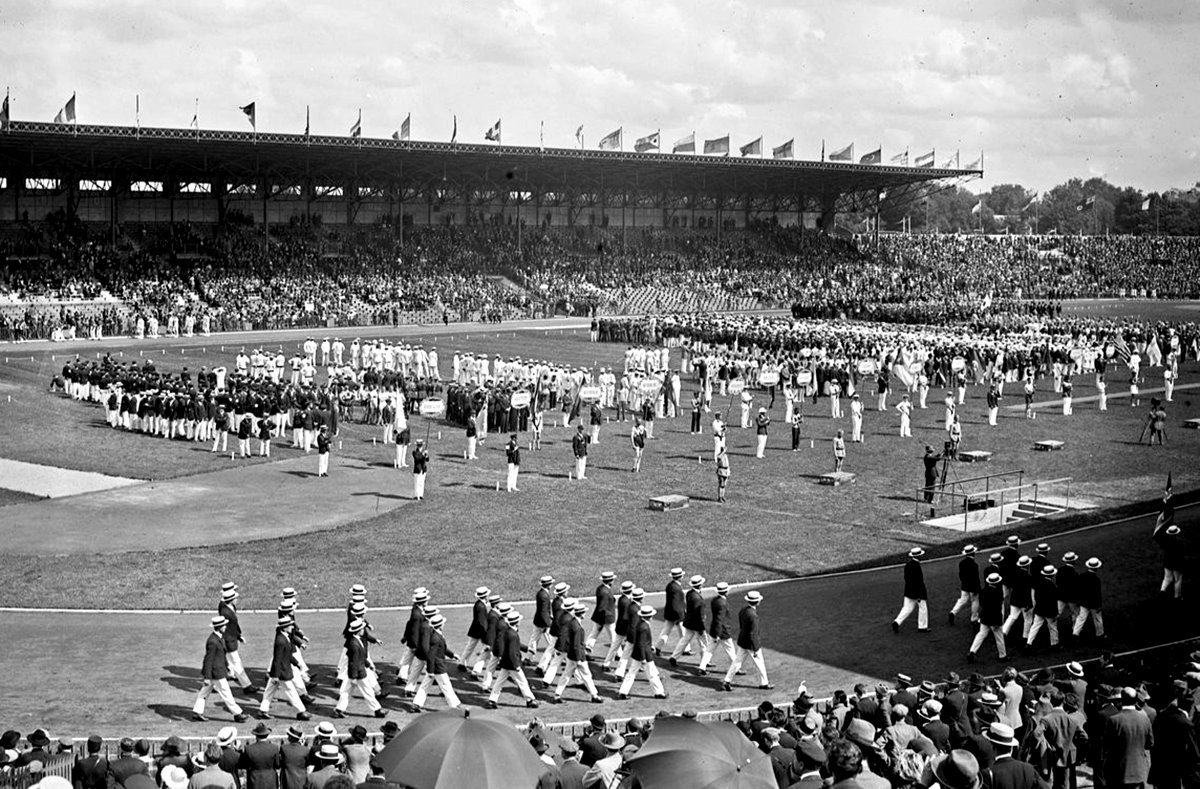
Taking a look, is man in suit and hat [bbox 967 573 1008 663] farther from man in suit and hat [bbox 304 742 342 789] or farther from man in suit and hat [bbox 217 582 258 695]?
man in suit and hat [bbox 304 742 342 789]

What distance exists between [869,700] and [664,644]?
694cm

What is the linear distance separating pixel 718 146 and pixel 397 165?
25.8m

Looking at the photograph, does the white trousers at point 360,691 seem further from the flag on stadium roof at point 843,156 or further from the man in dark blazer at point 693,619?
the flag on stadium roof at point 843,156

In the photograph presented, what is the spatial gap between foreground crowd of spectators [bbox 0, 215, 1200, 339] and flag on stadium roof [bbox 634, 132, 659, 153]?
9.05 meters

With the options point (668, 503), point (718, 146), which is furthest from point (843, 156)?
point (668, 503)

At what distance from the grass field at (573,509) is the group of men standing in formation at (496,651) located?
390 cm

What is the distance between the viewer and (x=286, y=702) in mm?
17797

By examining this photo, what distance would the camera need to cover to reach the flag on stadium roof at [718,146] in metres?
97.1

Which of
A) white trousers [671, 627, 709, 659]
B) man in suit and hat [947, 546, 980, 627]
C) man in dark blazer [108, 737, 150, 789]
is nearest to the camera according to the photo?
man in dark blazer [108, 737, 150, 789]

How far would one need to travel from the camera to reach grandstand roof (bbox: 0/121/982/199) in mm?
70250

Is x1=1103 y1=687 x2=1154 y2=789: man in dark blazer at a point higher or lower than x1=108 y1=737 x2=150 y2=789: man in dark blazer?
higher

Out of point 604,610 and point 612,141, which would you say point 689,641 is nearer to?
point 604,610

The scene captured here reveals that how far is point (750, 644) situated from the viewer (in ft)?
59.8

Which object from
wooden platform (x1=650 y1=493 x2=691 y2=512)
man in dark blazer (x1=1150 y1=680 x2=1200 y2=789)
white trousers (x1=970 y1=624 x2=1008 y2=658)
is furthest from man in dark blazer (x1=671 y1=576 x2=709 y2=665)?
wooden platform (x1=650 y1=493 x2=691 y2=512)
